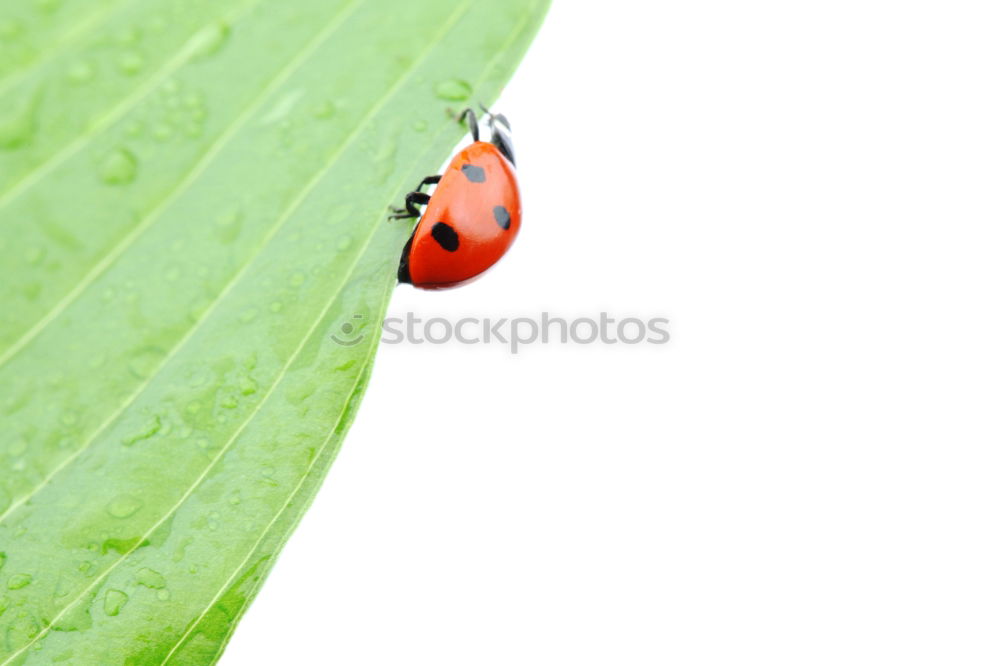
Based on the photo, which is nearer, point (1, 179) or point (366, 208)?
point (1, 179)

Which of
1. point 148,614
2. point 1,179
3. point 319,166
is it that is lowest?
point 148,614

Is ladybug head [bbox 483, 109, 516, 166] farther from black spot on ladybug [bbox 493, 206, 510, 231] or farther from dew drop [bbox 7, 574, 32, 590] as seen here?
dew drop [bbox 7, 574, 32, 590]

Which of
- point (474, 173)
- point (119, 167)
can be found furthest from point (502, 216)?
point (119, 167)

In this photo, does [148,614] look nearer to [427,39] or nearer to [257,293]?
[257,293]

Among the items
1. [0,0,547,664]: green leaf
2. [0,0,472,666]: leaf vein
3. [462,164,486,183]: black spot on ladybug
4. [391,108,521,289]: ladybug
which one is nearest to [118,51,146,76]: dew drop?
[0,0,547,664]: green leaf

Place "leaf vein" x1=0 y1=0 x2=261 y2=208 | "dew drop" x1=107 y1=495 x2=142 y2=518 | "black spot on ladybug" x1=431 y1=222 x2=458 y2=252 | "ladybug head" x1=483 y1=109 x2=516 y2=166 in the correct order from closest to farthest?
"leaf vein" x1=0 y1=0 x2=261 y2=208, "dew drop" x1=107 y1=495 x2=142 y2=518, "black spot on ladybug" x1=431 y1=222 x2=458 y2=252, "ladybug head" x1=483 y1=109 x2=516 y2=166

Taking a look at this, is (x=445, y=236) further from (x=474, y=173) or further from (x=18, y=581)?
(x=18, y=581)

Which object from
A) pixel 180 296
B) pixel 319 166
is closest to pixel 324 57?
pixel 319 166

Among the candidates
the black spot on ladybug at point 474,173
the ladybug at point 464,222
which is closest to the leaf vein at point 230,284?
the ladybug at point 464,222

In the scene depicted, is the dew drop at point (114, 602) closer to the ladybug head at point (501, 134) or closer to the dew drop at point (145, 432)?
the dew drop at point (145, 432)
